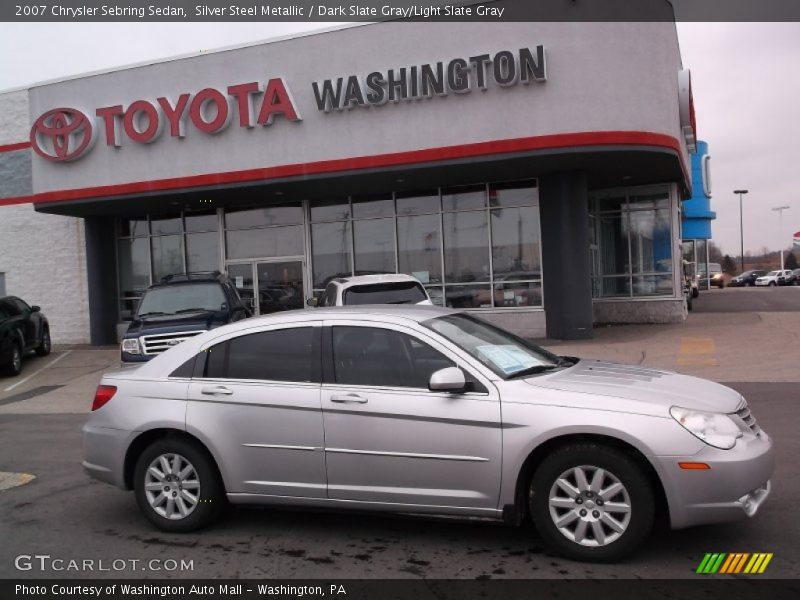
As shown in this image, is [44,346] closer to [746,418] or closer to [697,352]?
[697,352]

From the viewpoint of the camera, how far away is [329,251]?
64.1 feet

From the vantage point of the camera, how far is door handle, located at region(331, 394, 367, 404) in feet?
15.8

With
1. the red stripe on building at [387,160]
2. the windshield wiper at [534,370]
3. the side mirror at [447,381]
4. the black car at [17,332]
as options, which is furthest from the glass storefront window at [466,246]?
the side mirror at [447,381]

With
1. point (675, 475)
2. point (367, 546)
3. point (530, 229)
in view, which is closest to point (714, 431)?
point (675, 475)

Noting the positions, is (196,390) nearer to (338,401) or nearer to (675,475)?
(338,401)

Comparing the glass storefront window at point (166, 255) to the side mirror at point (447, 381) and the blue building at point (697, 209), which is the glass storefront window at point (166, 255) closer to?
the side mirror at point (447, 381)

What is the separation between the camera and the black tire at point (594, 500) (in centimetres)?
423

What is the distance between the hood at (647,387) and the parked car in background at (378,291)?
6.56m

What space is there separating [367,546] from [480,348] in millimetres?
1529

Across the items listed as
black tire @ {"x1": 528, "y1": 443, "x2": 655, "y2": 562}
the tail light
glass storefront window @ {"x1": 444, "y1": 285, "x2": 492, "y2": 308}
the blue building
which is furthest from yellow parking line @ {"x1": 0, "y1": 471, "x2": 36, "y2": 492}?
the blue building

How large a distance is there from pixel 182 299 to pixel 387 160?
5.89 m

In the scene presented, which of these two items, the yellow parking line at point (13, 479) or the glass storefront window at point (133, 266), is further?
the glass storefront window at point (133, 266)

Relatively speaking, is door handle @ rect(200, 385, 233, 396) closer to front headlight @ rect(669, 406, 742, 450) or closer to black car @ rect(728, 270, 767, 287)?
Result: front headlight @ rect(669, 406, 742, 450)
